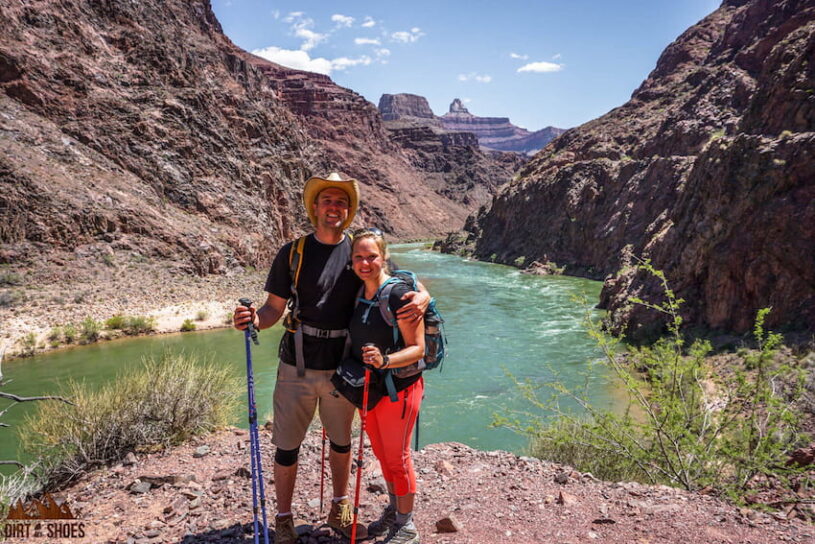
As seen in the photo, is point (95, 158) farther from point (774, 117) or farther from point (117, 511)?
point (774, 117)

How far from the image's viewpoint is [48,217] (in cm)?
2266

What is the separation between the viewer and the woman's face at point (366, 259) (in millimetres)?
2859

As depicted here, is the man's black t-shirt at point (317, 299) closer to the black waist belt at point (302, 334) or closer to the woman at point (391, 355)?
the black waist belt at point (302, 334)

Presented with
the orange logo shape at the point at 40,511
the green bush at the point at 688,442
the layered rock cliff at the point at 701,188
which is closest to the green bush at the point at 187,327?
the layered rock cliff at the point at 701,188

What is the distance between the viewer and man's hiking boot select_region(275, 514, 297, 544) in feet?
10.1

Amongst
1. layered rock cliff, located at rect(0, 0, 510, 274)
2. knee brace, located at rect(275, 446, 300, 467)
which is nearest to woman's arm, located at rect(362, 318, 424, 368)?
knee brace, located at rect(275, 446, 300, 467)

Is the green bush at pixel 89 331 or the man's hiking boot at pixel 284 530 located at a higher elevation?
the man's hiking boot at pixel 284 530

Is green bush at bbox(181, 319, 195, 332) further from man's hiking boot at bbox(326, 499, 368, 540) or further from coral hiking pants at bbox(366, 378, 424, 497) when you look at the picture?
coral hiking pants at bbox(366, 378, 424, 497)

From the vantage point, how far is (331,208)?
3.12 m

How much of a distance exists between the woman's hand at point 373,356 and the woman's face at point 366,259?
44 cm

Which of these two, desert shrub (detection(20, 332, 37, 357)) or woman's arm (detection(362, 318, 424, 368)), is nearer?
woman's arm (detection(362, 318, 424, 368))

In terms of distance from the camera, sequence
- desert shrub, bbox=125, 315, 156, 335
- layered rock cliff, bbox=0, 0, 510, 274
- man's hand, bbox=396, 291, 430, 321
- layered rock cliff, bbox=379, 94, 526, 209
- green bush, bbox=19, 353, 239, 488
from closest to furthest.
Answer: man's hand, bbox=396, 291, 430, 321 < green bush, bbox=19, 353, 239, 488 < desert shrub, bbox=125, 315, 156, 335 < layered rock cliff, bbox=0, 0, 510, 274 < layered rock cliff, bbox=379, 94, 526, 209

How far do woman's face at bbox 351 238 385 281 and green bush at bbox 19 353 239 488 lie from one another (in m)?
3.73

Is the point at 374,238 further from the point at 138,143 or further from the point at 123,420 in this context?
the point at 138,143
